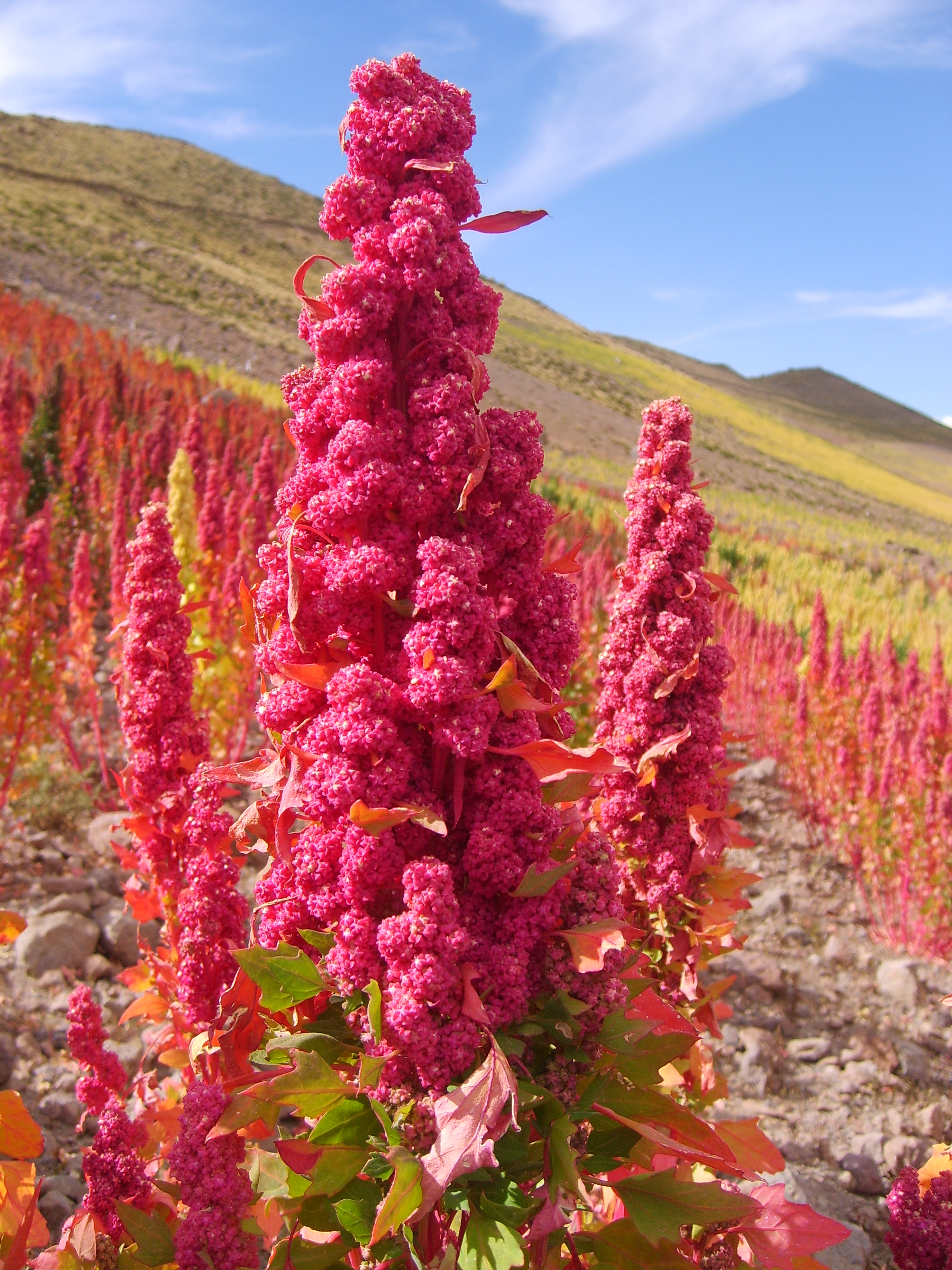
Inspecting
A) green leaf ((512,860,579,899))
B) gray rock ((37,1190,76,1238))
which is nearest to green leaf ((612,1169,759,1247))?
green leaf ((512,860,579,899))

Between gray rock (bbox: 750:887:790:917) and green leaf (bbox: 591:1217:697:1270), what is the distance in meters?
4.38

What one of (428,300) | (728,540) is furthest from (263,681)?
(728,540)

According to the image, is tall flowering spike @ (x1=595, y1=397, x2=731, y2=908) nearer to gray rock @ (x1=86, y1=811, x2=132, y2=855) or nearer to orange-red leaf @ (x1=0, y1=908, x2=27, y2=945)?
orange-red leaf @ (x1=0, y1=908, x2=27, y2=945)

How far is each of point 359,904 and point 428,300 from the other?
35.4 inches

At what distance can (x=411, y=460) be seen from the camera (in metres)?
1.22

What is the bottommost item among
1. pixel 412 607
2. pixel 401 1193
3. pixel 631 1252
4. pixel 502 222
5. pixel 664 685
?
pixel 631 1252

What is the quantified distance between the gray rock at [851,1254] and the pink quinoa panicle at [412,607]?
2224mm

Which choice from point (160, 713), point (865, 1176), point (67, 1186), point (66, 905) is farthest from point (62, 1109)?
point (865, 1176)

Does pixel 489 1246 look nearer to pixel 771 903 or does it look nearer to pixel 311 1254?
pixel 311 1254

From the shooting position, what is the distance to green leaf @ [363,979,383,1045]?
1.05 meters

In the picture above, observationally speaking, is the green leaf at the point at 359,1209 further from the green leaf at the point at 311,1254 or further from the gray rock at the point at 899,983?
the gray rock at the point at 899,983

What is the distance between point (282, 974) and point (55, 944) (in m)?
3.28

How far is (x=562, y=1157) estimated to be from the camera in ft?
3.50

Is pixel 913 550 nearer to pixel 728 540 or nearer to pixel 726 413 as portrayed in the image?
pixel 728 540
